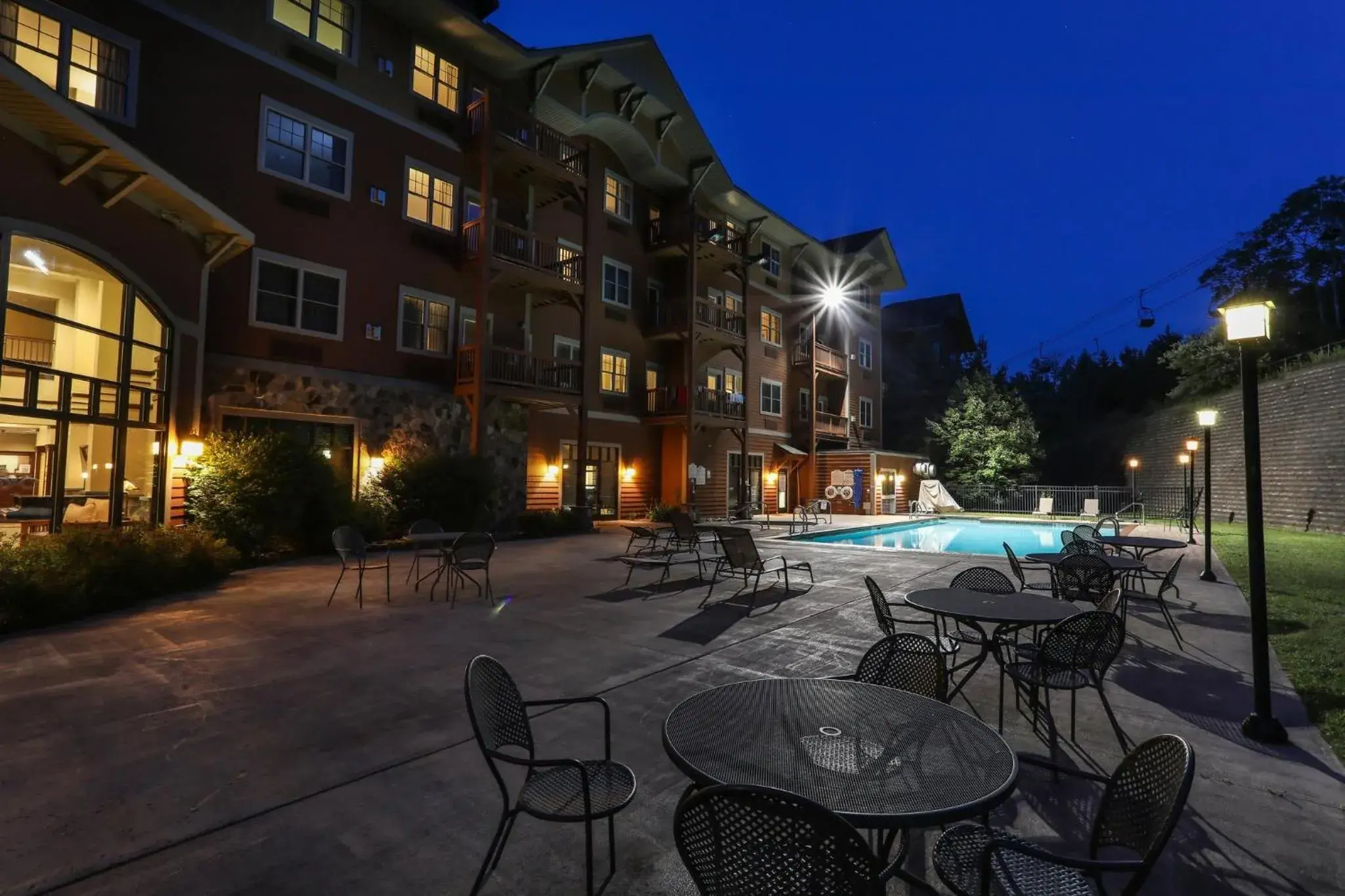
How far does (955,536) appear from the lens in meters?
20.6

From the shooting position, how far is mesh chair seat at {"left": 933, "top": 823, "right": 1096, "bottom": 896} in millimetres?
1904

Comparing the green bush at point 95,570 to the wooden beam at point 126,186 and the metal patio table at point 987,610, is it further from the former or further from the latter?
the metal patio table at point 987,610

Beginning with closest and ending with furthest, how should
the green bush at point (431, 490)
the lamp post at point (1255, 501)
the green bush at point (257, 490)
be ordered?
the lamp post at point (1255, 501) → the green bush at point (257, 490) → the green bush at point (431, 490)

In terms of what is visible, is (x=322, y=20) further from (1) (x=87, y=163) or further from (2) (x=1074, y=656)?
(2) (x=1074, y=656)

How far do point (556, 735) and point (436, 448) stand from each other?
12.7 metres

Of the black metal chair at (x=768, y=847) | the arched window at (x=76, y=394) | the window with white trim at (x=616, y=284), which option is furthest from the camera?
the window with white trim at (x=616, y=284)

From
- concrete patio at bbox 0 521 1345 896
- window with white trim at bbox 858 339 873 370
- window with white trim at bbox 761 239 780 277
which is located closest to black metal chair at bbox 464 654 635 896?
concrete patio at bbox 0 521 1345 896

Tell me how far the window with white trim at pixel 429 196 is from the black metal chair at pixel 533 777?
15.5m

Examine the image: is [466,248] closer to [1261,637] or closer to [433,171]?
[433,171]

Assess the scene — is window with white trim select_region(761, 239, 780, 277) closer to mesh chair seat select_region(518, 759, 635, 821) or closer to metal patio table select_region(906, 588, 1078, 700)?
metal patio table select_region(906, 588, 1078, 700)

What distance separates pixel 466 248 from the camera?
16.3 metres

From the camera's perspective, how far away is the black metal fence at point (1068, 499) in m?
26.6

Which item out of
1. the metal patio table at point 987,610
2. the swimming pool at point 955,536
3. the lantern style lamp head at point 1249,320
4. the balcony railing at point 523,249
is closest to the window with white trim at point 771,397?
the swimming pool at point 955,536

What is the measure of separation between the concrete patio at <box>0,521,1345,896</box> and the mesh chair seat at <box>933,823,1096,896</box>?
0.69 meters
